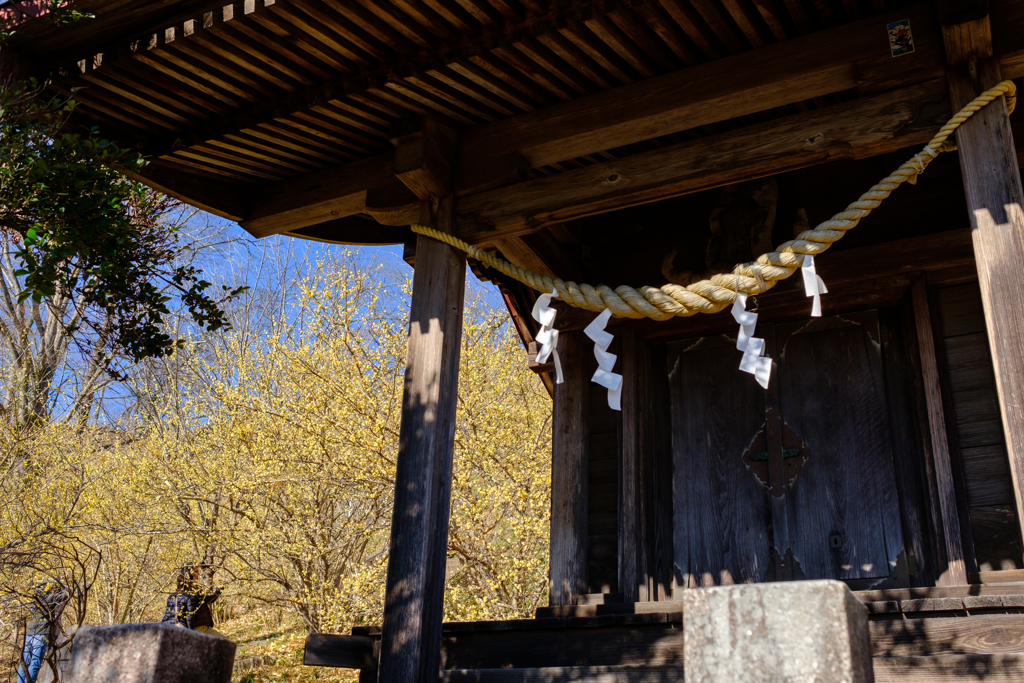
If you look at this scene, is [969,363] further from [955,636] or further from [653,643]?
[653,643]

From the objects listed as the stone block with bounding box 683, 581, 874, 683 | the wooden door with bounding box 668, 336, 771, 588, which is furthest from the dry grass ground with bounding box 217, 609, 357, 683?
the stone block with bounding box 683, 581, 874, 683

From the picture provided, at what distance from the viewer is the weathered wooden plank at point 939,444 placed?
3.71 m

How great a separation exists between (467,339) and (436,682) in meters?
7.44

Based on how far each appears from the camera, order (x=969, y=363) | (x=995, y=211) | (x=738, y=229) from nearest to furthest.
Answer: (x=995, y=211), (x=969, y=363), (x=738, y=229)

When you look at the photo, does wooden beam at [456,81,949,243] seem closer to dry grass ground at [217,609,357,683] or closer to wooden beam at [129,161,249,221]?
wooden beam at [129,161,249,221]

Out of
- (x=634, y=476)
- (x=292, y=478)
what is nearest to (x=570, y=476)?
(x=634, y=476)

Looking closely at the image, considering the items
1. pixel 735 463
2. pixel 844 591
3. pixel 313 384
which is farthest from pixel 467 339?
pixel 844 591

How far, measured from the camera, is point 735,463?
178 inches

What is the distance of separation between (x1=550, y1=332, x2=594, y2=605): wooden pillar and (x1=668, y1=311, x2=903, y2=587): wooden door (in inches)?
20.4

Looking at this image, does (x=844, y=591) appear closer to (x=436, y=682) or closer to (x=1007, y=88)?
(x=436, y=682)

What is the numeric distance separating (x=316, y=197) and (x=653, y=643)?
8.93ft

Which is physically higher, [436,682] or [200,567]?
[200,567]

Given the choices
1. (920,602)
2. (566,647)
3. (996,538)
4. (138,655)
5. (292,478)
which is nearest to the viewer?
(138,655)

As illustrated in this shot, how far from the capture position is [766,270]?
126 inches
